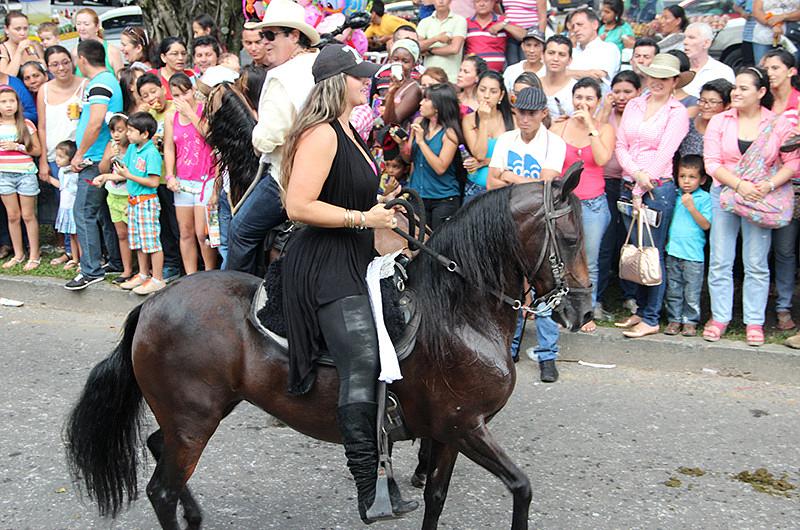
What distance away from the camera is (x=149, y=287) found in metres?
8.98

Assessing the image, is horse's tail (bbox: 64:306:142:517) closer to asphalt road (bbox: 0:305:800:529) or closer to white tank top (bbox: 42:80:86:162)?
asphalt road (bbox: 0:305:800:529)

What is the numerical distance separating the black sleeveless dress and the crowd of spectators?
170 cm

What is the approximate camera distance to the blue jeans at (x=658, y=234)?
24.5ft

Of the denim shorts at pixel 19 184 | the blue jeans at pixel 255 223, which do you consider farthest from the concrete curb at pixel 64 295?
the blue jeans at pixel 255 223

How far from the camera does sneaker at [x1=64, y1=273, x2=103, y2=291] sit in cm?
911

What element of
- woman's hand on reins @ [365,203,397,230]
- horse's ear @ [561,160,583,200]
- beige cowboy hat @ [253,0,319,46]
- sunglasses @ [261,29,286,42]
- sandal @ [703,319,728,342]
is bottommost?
sandal @ [703,319,728,342]

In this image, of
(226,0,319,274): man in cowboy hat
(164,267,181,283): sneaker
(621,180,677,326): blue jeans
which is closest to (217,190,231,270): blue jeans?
(164,267,181,283): sneaker

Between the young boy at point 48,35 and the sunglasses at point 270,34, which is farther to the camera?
the young boy at point 48,35

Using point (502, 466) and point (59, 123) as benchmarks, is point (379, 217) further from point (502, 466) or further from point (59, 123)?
point (59, 123)

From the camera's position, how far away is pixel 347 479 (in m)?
5.46

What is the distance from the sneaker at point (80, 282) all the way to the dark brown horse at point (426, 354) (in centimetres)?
480

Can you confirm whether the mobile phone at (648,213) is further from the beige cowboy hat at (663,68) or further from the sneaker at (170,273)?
the sneaker at (170,273)

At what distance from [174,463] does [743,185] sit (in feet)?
16.1

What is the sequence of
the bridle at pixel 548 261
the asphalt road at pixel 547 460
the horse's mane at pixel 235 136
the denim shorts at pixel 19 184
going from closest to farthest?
the bridle at pixel 548 261
the asphalt road at pixel 547 460
the horse's mane at pixel 235 136
the denim shorts at pixel 19 184
